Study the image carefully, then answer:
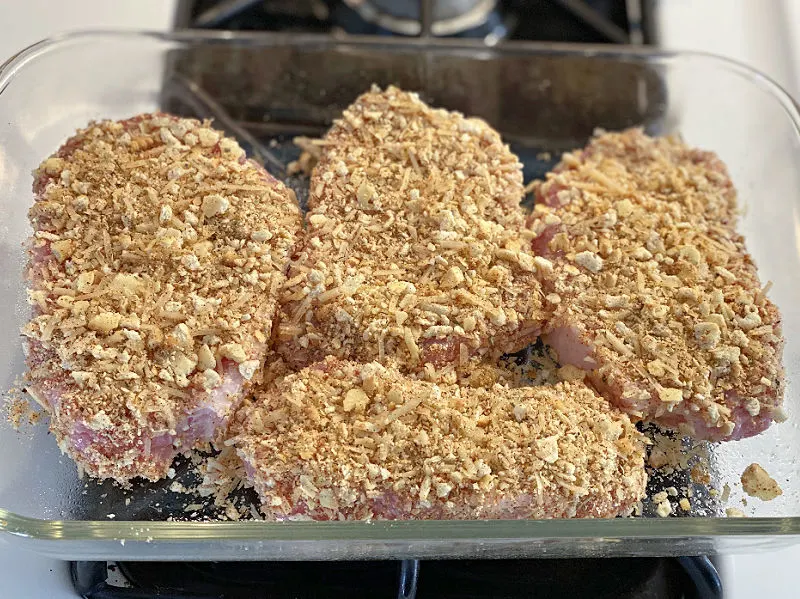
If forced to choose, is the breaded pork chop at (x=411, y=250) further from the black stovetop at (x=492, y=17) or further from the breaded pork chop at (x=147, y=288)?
the black stovetop at (x=492, y=17)

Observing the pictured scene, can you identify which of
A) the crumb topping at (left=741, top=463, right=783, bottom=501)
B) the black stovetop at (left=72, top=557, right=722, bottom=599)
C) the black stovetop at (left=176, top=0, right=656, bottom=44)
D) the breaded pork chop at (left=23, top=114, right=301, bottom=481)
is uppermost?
the black stovetop at (left=176, top=0, right=656, bottom=44)

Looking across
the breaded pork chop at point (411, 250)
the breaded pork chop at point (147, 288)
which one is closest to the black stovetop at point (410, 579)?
the breaded pork chop at point (147, 288)

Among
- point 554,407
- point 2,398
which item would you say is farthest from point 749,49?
point 2,398

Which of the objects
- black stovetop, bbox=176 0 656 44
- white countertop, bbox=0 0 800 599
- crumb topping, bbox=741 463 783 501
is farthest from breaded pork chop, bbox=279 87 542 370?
white countertop, bbox=0 0 800 599

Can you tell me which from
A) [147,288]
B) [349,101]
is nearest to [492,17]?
[349,101]

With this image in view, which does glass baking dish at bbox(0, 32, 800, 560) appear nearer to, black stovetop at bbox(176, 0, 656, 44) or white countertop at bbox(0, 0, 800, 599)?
black stovetop at bbox(176, 0, 656, 44)

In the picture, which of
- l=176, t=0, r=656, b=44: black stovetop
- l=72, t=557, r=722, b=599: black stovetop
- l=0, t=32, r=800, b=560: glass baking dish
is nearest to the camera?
l=0, t=32, r=800, b=560: glass baking dish
